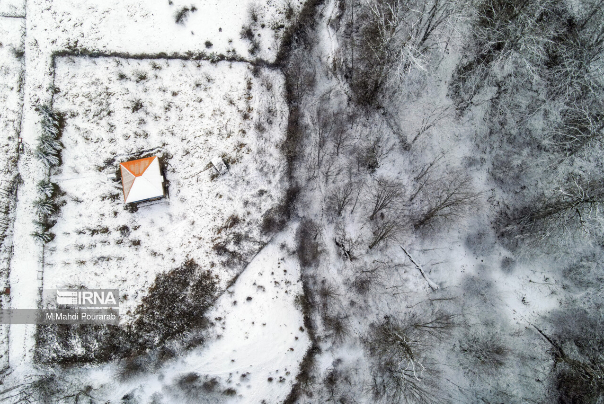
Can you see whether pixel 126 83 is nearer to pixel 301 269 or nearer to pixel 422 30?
pixel 301 269

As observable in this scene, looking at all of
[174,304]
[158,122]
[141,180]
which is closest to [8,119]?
[158,122]

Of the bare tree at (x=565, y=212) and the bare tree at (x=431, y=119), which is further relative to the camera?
the bare tree at (x=431, y=119)

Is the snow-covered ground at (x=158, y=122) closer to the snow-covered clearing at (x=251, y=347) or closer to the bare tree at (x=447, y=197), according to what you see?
the snow-covered clearing at (x=251, y=347)

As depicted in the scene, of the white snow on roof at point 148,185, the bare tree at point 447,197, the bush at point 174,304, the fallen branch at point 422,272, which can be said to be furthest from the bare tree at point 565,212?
the white snow on roof at point 148,185

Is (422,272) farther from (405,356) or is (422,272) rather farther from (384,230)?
(405,356)

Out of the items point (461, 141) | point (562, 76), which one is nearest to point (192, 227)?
point (461, 141)

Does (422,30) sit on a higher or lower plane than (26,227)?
higher
